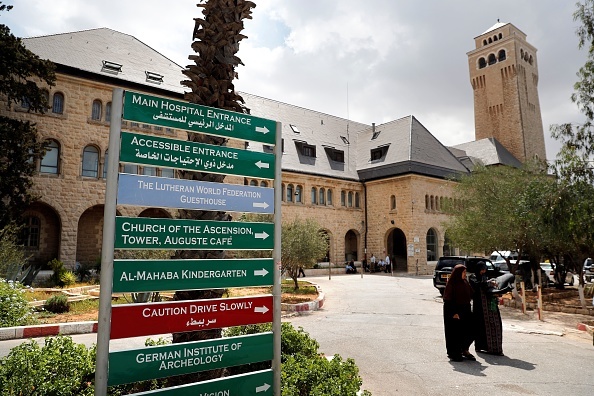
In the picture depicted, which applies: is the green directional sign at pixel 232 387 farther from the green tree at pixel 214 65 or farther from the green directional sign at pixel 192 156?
the green directional sign at pixel 192 156

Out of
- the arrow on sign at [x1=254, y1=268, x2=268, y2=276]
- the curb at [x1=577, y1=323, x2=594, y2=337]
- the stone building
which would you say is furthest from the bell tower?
the arrow on sign at [x1=254, y1=268, x2=268, y2=276]

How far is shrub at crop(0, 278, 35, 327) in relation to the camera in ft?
26.6

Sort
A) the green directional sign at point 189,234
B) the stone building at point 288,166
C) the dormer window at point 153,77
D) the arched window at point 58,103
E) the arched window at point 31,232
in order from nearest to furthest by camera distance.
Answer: the green directional sign at point 189,234 < the arched window at point 31,232 < the stone building at point 288,166 < the arched window at point 58,103 < the dormer window at point 153,77

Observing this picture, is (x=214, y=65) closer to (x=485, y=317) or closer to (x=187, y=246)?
(x=187, y=246)

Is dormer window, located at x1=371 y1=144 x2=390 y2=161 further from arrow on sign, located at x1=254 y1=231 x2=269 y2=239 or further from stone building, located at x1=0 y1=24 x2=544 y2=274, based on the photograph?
arrow on sign, located at x1=254 y1=231 x2=269 y2=239

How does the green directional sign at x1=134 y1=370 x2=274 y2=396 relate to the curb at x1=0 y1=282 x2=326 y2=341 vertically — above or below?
above

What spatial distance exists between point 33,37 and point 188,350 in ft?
76.2

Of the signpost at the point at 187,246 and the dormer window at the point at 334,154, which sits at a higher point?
the dormer window at the point at 334,154

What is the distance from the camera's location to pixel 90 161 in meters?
20.1

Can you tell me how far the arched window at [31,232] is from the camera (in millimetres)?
18531

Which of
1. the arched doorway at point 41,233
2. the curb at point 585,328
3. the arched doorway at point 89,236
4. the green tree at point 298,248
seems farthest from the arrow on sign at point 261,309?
the arched doorway at point 89,236

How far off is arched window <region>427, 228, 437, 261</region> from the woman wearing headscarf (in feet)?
79.2

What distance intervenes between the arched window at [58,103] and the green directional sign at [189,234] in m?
20.2

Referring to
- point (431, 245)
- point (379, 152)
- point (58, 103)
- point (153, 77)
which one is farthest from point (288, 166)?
point (58, 103)
